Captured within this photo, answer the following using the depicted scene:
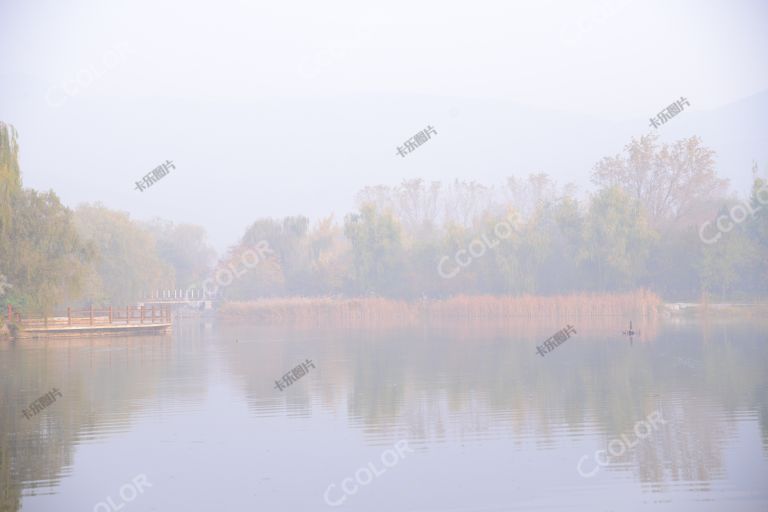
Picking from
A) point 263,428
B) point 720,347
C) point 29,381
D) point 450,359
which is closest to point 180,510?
point 263,428

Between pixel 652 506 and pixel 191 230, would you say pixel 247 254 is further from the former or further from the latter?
pixel 652 506

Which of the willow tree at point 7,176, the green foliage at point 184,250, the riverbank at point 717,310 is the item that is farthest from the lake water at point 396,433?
the green foliage at point 184,250

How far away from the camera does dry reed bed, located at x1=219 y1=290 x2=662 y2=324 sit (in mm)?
54219

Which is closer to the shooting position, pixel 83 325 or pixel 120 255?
pixel 83 325

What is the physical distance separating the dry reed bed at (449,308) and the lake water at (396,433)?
22.6 metres

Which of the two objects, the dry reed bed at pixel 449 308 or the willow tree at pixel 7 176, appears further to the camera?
the dry reed bed at pixel 449 308

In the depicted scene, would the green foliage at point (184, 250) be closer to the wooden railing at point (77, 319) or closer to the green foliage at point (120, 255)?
the green foliage at point (120, 255)

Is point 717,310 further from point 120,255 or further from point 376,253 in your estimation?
point 120,255

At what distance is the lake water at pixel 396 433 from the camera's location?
1225 cm

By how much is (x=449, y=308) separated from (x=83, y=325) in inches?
938

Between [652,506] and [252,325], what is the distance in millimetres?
48309

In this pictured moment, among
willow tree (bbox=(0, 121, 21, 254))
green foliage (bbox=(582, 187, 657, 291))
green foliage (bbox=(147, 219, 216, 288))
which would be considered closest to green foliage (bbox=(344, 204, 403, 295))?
green foliage (bbox=(582, 187, 657, 291))

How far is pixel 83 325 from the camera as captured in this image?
45.6m

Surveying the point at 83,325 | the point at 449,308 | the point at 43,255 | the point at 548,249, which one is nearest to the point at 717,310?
the point at 548,249
